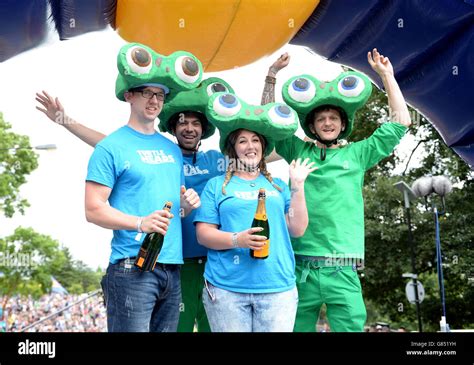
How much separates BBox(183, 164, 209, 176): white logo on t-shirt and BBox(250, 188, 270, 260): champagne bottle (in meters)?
0.60

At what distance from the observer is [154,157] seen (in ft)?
9.13

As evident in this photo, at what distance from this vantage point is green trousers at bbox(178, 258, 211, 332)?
3.18m

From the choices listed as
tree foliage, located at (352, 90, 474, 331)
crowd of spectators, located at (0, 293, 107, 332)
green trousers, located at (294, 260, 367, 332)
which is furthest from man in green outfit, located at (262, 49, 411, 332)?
crowd of spectators, located at (0, 293, 107, 332)

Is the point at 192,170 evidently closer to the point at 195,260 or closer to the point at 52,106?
the point at 195,260

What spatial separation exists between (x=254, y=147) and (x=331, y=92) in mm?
536

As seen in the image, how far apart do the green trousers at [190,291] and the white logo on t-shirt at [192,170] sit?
44 centimetres

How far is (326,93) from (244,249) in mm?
935

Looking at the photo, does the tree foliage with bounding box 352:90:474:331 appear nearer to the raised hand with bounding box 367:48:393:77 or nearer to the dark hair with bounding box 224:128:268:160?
the raised hand with bounding box 367:48:393:77

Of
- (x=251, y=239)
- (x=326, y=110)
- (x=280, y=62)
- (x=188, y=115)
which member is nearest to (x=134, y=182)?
(x=251, y=239)

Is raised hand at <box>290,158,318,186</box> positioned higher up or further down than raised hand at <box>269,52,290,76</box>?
further down

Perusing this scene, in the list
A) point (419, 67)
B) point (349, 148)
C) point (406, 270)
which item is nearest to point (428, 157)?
point (406, 270)
